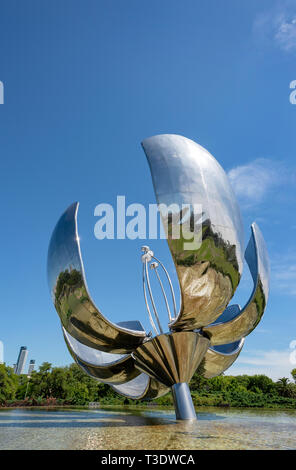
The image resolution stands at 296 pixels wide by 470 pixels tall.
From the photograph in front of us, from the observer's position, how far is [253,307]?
10.4 m

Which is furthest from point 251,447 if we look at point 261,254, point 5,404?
point 5,404

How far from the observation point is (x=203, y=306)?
842 centimetres

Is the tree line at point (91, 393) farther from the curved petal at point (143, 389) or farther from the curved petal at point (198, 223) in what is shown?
the curved petal at point (198, 223)

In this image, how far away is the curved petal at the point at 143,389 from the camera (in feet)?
39.1

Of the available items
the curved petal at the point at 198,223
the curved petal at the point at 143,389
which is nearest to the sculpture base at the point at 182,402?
the curved petal at the point at 198,223

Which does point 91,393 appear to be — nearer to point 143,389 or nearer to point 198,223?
point 143,389

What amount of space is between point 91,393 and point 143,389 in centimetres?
1841

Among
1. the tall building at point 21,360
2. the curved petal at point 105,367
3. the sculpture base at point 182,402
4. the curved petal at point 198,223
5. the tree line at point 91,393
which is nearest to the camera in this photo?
the curved petal at point 198,223

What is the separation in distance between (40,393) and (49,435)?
23056 mm

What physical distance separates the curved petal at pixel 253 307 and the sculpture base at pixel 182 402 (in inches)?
71.8

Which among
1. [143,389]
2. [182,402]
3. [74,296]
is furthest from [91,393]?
[74,296]

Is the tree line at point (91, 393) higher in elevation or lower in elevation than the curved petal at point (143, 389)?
lower
